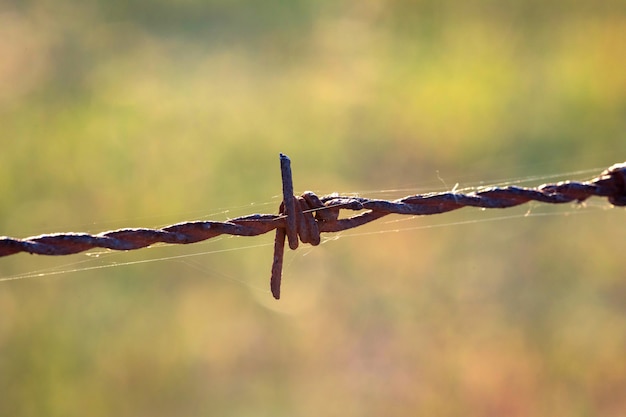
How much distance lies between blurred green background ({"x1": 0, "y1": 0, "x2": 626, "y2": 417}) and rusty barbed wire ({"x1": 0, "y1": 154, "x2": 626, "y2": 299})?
2.09 ft

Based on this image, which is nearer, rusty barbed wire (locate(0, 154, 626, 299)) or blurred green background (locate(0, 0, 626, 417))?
rusty barbed wire (locate(0, 154, 626, 299))

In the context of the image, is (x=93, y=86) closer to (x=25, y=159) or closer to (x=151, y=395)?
(x=25, y=159)

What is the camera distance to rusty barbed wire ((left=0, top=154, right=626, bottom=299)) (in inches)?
63.0

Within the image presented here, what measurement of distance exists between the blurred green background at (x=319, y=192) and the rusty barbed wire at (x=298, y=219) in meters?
0.64

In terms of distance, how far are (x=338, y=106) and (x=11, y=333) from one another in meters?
4.05

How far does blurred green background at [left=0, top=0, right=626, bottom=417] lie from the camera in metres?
4.32

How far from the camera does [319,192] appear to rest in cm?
573

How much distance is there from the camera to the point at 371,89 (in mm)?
7527

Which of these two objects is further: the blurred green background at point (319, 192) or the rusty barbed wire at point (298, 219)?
the blurred green background at point (319, 192)

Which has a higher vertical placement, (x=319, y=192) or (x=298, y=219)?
(x=319, y=192)

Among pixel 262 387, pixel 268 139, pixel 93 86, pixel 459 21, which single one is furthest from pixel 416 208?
pixel 459 21

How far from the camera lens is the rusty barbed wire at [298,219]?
160 cm

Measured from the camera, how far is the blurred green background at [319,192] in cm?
432

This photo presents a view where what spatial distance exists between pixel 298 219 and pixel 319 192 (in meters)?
4.04
